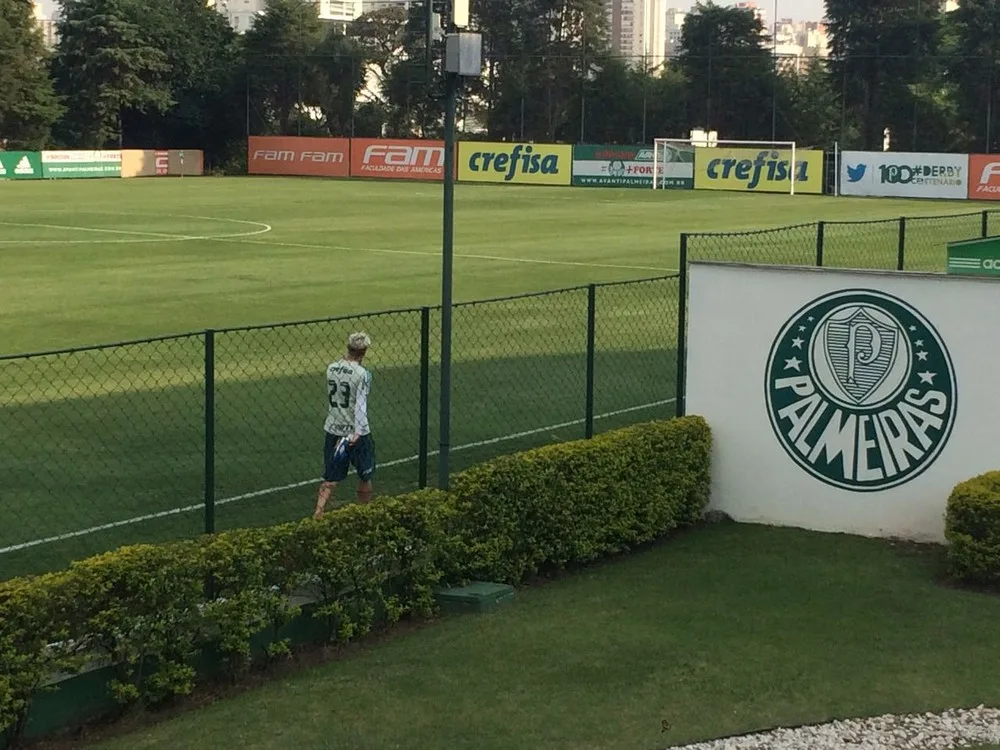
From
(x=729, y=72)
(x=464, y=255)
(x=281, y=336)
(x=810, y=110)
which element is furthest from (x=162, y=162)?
(x=281, y=336)

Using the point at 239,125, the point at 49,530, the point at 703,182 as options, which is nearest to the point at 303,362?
the point at 49,530

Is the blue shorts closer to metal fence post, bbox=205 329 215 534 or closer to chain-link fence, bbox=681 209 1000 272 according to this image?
metal fence post, bbox=205 329 215 534

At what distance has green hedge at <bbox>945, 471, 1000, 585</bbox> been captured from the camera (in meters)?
9.94

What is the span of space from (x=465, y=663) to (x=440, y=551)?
1.20 m

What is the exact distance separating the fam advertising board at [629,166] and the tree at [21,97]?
96.5ft

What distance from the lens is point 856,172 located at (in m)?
57.2

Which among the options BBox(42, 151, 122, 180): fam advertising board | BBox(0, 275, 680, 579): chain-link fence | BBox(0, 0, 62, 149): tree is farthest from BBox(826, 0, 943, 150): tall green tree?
BBox(0, 275, 680, 579): chain-link fence

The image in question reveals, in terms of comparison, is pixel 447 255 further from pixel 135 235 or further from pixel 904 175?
pixel 904 175

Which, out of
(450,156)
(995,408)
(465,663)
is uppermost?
(450,156)

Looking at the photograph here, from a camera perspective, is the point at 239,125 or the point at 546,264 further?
the point at 239,125

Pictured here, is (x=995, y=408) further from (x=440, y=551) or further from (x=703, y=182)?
(x=703, y=182)

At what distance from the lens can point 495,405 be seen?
15961 mm

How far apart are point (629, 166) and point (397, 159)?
11.3 metres

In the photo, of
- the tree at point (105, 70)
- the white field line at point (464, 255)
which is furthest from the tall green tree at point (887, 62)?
the white field line at point (464, 255)
